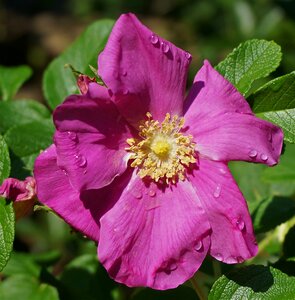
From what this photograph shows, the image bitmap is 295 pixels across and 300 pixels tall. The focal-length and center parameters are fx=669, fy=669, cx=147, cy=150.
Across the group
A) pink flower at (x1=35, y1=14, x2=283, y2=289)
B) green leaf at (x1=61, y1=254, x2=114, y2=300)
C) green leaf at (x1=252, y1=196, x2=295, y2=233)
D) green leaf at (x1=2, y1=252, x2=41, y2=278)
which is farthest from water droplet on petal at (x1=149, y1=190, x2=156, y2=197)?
green leaf at (x1=2, y1=252, x2=41, y2=278)

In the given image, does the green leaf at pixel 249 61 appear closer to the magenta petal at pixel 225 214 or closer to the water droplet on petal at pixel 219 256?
the magenta petal at pixel 225 214

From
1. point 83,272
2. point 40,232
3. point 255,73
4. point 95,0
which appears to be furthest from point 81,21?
point 255,73

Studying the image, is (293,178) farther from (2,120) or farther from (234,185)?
(2,120)

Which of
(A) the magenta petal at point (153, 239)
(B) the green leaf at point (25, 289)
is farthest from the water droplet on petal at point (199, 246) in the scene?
(B) the green leaf at point (25, 289)

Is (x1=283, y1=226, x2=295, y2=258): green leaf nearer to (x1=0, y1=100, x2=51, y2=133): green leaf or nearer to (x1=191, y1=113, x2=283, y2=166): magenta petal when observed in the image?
(x1=191, y1=113, x2=283, y2=166): magenta petal

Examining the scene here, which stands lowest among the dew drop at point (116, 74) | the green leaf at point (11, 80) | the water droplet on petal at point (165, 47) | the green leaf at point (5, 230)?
the green leaf at point (11, 80)

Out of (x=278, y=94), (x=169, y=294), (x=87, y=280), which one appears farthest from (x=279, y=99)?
(x=87, y=280)
